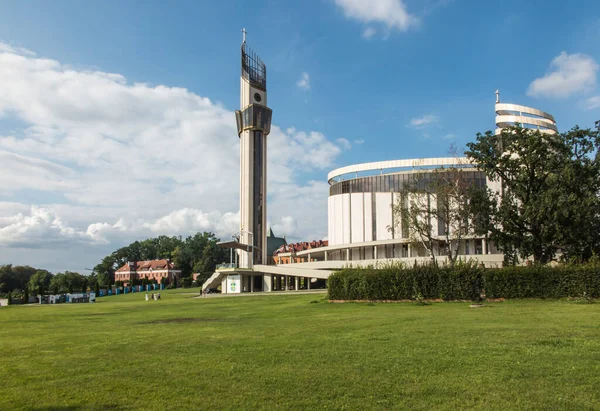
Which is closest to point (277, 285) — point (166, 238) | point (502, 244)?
point (502, 244)

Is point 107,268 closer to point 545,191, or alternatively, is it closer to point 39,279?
point 39,279

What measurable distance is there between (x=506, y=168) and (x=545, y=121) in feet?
121

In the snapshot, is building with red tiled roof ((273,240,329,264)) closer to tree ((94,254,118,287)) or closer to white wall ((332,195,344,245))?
white wall ((332,195,344,245))

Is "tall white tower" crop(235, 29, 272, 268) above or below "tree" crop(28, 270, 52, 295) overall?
above

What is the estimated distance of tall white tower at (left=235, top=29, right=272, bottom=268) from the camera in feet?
251

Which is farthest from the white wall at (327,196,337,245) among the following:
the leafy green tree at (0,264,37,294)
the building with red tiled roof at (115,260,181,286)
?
the leafy green tree at (0,264,37,294)

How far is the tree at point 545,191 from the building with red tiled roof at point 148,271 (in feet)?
311

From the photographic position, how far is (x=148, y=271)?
12194 cm

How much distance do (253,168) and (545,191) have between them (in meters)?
51.4

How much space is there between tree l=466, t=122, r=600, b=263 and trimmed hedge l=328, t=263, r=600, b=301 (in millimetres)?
6653

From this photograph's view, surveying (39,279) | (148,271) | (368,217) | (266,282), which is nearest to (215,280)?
(266,282)

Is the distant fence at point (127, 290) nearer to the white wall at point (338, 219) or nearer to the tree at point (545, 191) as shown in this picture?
the white wall at point (338, 219)

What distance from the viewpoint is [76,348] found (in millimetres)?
13188

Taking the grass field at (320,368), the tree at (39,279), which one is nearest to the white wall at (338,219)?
the grass field at (320,368)
